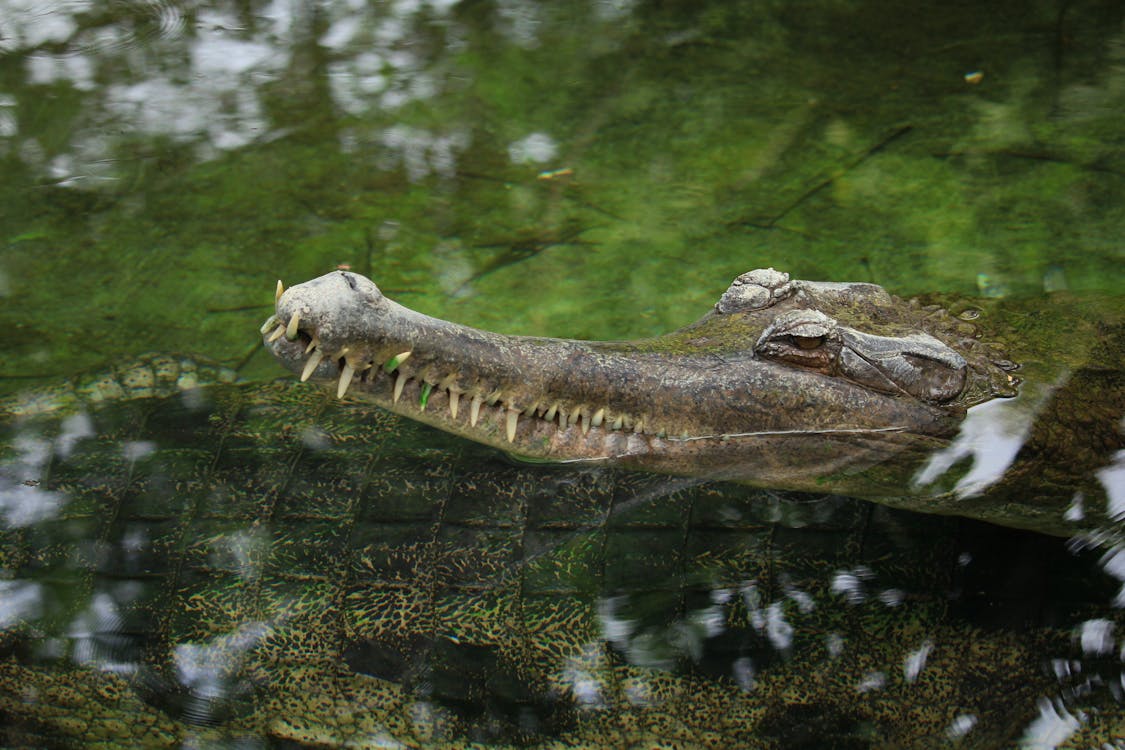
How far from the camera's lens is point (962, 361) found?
2934 mm

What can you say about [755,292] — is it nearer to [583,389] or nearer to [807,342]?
[807,342]

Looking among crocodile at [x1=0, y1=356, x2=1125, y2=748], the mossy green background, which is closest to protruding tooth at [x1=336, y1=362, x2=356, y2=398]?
crocodile at [x1=0, y1=356, x2=1125, y2=748]

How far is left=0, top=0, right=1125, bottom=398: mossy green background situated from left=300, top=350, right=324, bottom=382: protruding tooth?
1.75 metres

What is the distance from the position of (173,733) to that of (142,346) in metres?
2.01

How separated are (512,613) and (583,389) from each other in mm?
666

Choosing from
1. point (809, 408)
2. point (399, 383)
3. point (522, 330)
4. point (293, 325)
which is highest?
point (293, 325)

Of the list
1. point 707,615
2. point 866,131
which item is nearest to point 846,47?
point 866,131

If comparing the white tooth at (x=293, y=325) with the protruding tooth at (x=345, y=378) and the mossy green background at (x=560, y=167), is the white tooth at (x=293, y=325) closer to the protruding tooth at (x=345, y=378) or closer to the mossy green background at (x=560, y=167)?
the protruding tooth at (x=345, y=378)

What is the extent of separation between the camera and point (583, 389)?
8.87 ft

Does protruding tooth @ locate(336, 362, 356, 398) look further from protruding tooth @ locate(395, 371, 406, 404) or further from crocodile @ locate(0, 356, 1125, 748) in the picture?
crocodile @ locate(0, 356, 1125, 748)

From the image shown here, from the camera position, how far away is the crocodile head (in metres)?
2.58

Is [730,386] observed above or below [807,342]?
below

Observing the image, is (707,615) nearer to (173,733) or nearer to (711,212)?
(173,733)

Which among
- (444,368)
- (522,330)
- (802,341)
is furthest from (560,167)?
(444,368)
